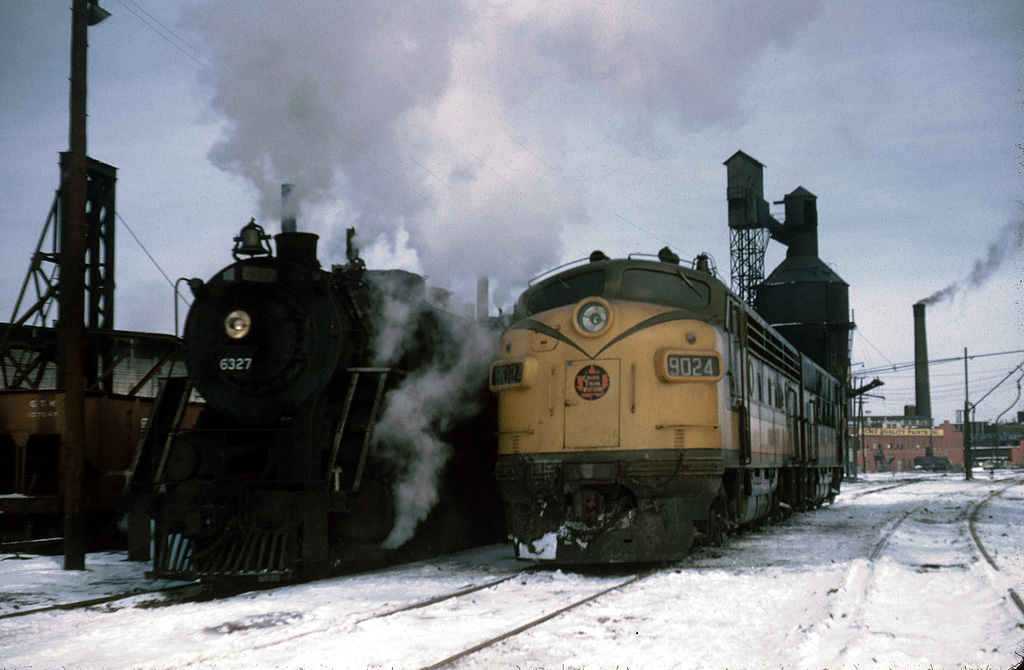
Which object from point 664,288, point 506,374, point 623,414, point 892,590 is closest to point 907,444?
point 664,288

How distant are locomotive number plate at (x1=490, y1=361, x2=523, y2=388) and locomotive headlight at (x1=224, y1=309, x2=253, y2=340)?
2.69 metres

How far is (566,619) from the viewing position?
6.56m

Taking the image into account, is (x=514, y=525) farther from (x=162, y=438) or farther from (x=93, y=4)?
(x=93, y=4)

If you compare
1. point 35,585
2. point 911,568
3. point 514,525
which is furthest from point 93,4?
point 911,568

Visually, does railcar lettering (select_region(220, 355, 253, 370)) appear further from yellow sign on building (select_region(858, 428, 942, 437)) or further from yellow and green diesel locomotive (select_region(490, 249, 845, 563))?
yellow sign on building (select_region(858, 428, 942, 437))

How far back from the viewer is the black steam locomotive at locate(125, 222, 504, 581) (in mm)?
8297

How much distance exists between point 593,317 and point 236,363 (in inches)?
145

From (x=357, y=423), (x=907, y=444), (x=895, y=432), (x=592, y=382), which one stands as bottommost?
(x=907, y=444)

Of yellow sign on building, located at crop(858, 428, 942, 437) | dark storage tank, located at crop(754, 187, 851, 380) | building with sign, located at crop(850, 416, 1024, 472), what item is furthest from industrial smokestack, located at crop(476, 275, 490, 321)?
yellow sign on building, located at crop(858, 428, 942, 437)

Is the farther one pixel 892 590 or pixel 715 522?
pixel 715 522

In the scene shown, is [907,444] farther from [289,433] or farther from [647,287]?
[289,433]

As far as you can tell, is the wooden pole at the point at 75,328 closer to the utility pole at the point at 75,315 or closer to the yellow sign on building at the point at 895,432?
the utility pole at the point at 75,315

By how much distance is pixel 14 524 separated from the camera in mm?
12281

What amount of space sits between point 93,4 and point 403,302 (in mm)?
A: 5419
